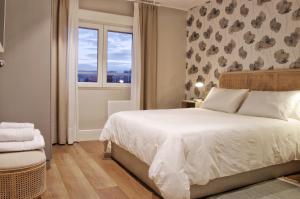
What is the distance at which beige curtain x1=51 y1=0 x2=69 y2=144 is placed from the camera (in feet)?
12.9

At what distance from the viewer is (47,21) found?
2.85m

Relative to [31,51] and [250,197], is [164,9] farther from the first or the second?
[250,197]

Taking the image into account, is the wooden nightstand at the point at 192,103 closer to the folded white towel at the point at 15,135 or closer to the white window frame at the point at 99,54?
the white window frame at the point at 99,54

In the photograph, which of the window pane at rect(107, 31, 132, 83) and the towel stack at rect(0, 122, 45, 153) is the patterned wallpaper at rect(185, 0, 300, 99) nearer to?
the window pane at rect(107, 31, 132, 83)

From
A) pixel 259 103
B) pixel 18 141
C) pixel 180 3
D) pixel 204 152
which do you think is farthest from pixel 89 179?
pixel 180 3

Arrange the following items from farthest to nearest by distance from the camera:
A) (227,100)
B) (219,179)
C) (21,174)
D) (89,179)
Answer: (227,100), (89,179), (219,179), (21,174)

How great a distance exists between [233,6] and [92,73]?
→ 276 centimetres

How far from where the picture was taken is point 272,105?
2.96m

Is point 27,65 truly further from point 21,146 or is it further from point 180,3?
point 180,3

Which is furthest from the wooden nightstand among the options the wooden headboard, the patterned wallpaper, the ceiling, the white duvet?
the ceiling

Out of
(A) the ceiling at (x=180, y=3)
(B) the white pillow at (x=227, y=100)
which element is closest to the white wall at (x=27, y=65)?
(B) the white pillow at (x=227, y=100)

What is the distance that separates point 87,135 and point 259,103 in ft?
9.73

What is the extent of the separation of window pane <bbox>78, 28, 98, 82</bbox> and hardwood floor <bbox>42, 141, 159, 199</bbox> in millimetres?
1557

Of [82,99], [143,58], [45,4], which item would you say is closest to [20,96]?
[45,4]
